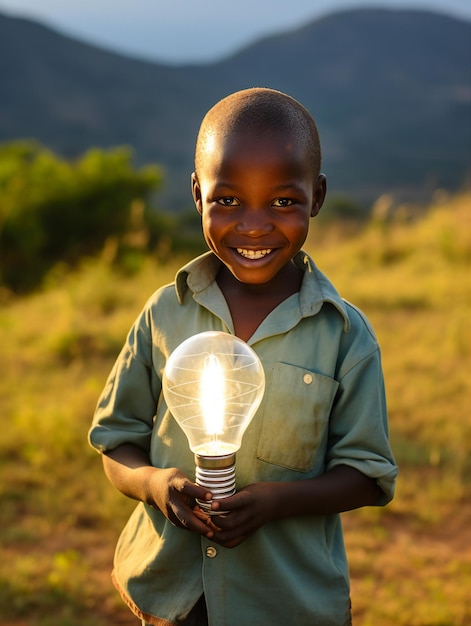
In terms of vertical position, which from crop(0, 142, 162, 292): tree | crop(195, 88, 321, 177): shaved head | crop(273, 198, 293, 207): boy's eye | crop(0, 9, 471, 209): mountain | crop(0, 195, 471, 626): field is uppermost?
crop(0, 9, 471, 209): mountain

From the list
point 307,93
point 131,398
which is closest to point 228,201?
point 131,398

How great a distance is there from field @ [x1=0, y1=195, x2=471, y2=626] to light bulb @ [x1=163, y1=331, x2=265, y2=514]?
1.54 metres

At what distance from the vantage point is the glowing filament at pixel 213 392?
1288 millimetres

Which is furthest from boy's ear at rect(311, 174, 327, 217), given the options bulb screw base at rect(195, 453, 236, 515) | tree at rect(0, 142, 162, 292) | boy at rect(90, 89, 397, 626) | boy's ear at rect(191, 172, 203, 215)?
tree at rect(0, 142, 162, 292)

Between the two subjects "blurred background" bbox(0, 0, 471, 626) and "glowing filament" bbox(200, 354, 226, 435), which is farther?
"blurred background" bbox(0, 0, 471, 626)

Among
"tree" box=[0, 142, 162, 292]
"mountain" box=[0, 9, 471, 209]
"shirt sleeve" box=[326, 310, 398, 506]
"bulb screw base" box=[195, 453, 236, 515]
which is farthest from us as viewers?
"mountain" box=[0, 9, 471, 209]

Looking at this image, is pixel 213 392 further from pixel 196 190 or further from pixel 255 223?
pixel 196 190

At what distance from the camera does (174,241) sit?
46.5 ft

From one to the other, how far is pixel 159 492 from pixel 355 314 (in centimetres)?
52

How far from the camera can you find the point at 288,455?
1.45m

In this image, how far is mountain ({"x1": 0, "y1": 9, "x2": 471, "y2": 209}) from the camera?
3350 centimetres

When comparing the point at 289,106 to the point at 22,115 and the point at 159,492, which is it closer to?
the point at 159,492

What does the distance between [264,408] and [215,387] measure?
7.6 inches

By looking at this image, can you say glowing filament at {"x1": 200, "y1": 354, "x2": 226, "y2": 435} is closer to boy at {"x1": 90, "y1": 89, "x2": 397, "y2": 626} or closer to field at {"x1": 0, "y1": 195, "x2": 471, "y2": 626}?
boy at {"x1": 90, "y1": 89, "x2": 397, "y2": 626}
